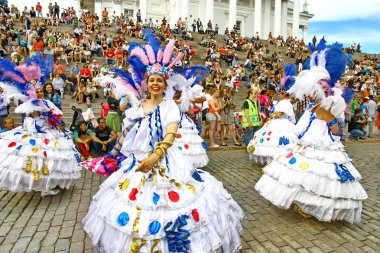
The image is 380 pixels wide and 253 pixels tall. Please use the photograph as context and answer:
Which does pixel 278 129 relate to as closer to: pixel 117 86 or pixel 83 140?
pixel 117 86

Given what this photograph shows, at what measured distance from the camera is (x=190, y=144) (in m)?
6.73

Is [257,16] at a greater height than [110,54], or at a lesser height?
greater

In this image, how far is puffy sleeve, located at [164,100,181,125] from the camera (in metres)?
2.92

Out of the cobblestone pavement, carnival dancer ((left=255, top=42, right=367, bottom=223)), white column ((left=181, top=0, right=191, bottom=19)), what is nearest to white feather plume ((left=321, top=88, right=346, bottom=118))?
carnival dancer ((left=255, top=42, right=367, bottom=223))

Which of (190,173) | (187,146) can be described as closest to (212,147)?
(187,146)

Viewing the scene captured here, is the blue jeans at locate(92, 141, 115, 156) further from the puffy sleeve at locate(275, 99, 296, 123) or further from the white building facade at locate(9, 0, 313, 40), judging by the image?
the white building facade at locate(9, 0, 313, 40)

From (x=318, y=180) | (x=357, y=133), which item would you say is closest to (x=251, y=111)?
(x=318, y=180)

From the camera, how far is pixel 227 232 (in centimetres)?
285

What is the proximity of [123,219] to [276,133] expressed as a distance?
5219 mm

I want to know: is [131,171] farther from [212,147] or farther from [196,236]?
[212,147]

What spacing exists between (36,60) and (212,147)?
602 cm

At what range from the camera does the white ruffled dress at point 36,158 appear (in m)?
4.61

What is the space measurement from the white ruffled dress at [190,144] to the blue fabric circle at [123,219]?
3.96 metres

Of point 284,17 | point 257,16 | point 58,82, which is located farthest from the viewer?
point 284,17
